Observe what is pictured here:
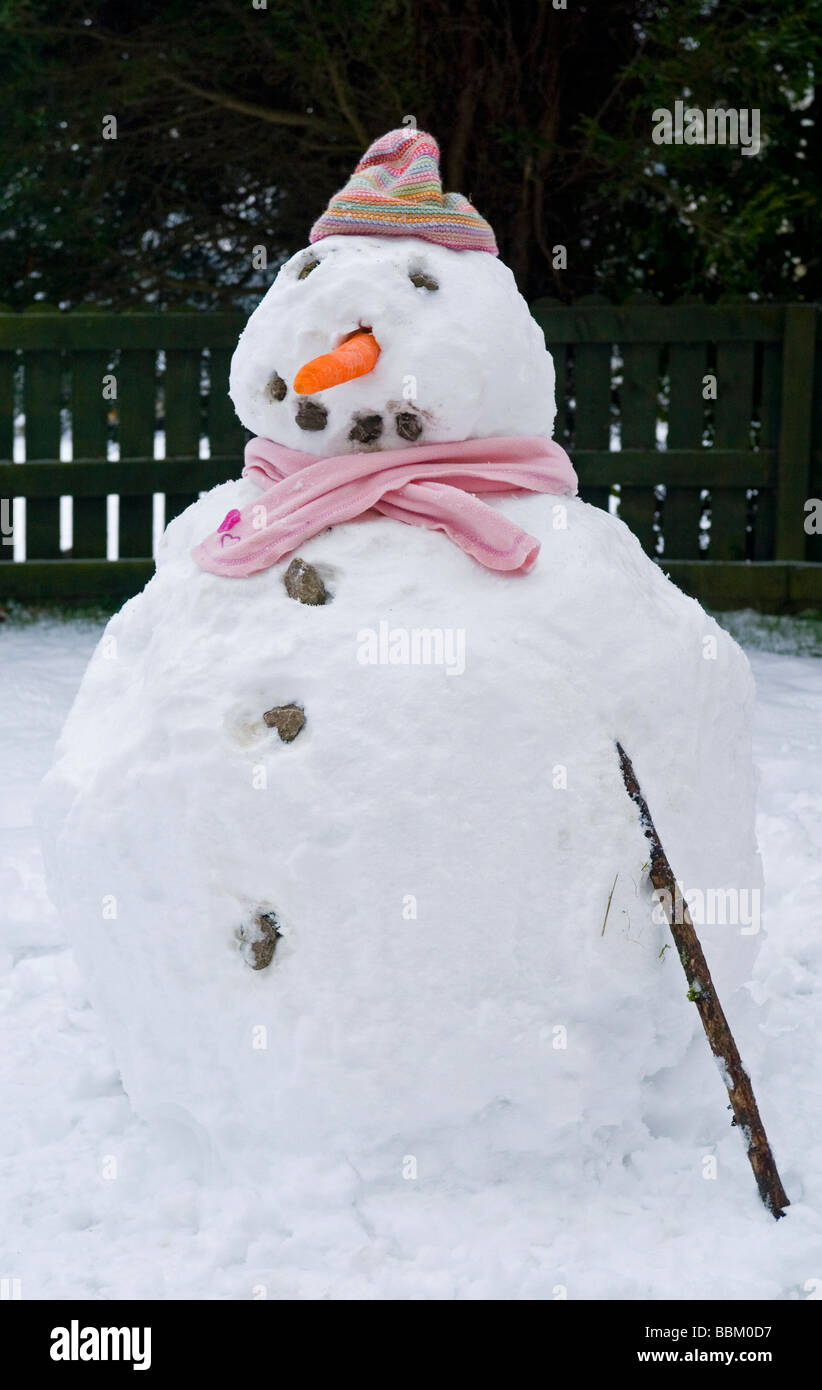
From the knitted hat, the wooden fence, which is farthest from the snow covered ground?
the wooden fence

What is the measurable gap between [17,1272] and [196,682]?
42.3 inches

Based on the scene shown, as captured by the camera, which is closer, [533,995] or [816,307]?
[533,995]

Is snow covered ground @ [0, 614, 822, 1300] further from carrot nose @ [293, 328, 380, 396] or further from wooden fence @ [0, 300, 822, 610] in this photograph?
wooden fence @ [0, 300, 822, 610]

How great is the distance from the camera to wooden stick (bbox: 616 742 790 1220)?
2588mm

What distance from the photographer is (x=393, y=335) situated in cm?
274

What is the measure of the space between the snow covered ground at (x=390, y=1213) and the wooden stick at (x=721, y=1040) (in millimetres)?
67

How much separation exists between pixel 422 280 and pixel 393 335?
14 centimetres

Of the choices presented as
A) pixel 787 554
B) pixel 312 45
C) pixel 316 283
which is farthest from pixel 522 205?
pixel 316 283

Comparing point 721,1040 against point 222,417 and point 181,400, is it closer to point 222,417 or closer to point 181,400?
Result: point 222,417

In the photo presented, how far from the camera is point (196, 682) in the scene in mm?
2676

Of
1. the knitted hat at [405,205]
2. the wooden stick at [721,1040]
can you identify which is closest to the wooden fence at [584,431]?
the knitted hat at [405,205]

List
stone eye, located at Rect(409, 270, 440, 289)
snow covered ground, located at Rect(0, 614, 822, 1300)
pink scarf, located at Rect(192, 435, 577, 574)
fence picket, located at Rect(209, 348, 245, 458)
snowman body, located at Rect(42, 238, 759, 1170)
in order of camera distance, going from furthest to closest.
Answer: fence picket, located at Rect(209, 348, 245, 458) < stone eye, located at Rect(409, 270, 440, 289) < pink scarf, located at Rect(192, 435, 577, 574) < snowman body, located at Rect(42, 238, 759, 1170) < snow covered ground, located at Rect(0, 614, 822, 1300)

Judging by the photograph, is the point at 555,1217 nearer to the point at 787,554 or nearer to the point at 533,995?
the point at 533,995
